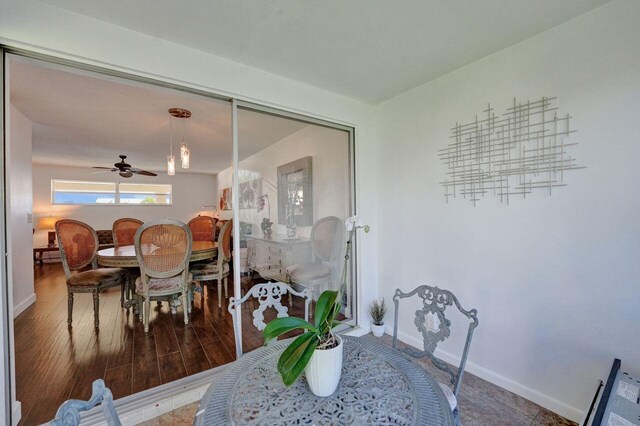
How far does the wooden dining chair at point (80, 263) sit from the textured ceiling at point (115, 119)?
1.36m

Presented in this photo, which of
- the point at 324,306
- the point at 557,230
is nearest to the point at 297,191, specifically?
the point at 324,306

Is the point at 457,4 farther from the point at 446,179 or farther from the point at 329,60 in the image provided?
the point at 446,179

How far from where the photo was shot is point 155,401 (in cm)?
171

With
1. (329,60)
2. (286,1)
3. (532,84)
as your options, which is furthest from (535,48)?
(286,1)

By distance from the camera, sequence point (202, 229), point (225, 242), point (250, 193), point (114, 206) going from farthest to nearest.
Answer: point (114, 206), point (202, 229), point (225, 242), point (250, 193)

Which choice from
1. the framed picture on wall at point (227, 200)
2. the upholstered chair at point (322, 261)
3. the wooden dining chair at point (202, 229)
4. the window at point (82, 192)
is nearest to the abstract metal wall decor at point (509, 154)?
the upholstered chair at point (322, 261)

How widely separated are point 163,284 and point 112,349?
69cm

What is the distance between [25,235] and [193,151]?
268cm

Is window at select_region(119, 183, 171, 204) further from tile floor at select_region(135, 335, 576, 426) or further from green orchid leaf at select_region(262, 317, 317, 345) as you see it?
green orchid leaf at select_region(262, 317, 317, 345)

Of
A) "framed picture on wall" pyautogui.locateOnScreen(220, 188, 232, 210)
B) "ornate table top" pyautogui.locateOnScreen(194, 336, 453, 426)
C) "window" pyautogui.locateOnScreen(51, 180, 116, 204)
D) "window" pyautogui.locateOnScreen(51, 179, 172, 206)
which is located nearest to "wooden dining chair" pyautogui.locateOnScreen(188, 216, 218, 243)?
"framed picture on wall" pyautogui.locateOnScreen(220, 188, 232, 210)

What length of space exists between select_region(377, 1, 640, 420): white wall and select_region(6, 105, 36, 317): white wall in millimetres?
4640

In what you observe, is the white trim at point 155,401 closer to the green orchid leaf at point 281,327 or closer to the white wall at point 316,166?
the green orchid leaf at point 281,327

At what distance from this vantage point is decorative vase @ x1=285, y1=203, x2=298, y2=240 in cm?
256

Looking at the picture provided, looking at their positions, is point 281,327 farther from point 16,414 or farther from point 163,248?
point 163,248
